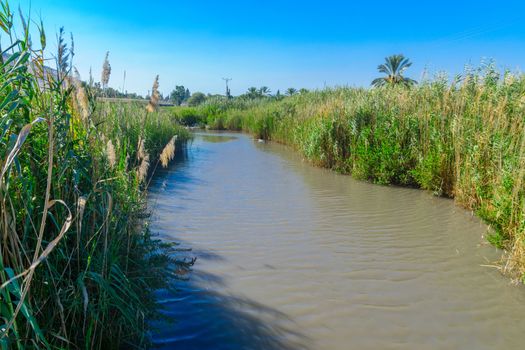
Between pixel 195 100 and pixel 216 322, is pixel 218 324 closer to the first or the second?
pixel 216 322

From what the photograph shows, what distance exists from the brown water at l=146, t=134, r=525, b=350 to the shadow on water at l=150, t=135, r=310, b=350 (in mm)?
11

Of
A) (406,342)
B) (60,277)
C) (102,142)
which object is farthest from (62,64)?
(406,342)

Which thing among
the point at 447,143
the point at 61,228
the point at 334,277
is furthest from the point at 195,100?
the point at 61,228

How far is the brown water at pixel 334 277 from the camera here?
3.56m

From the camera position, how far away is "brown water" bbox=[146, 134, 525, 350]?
11.7 feet

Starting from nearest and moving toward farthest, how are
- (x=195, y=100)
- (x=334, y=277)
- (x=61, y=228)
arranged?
(x=61, y=228)
(x=334, y=277)
(x=195, y=100)

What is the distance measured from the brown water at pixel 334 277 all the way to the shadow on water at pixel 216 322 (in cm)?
1

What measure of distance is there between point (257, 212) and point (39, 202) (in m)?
5.07

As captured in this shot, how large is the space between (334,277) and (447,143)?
517cm

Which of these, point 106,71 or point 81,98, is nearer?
point 81,98

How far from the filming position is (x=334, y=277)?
4.70m

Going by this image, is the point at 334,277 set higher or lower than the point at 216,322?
higher

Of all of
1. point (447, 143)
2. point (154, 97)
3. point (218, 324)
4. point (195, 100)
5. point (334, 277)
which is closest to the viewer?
point (154, 97)

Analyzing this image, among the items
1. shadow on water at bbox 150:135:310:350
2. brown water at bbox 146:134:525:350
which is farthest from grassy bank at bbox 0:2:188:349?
brown water at bbox 146:134:525:350
